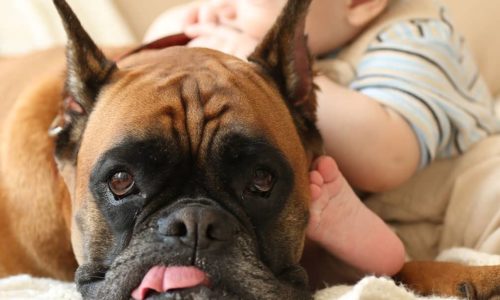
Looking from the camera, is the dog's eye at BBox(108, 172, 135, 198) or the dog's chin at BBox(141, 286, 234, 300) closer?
the dog's chin at BBox(141, 286, 234, 300)

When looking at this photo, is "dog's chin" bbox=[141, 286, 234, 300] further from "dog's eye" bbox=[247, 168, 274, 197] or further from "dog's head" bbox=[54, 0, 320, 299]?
"dog's eye" bbox=[247, 168, 274, 197]

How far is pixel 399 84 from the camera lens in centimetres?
164

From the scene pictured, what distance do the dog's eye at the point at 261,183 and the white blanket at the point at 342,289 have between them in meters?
0.20

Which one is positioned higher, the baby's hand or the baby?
the baby's hand

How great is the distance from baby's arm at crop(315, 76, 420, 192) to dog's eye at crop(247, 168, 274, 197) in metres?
0.45

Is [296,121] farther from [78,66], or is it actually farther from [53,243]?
[53,243]

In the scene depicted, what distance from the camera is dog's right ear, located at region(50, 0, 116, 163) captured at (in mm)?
1244

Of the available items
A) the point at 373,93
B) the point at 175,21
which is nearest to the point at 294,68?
the point at 373,93

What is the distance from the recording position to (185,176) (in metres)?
1.10

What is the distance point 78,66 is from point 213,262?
483mm

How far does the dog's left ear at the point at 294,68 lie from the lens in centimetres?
129

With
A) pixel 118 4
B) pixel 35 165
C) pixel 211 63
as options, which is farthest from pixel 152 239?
pixel 118 4

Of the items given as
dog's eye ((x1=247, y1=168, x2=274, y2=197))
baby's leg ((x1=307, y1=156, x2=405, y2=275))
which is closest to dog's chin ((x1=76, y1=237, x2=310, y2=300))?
dog's eye ((x1=247, y1=168, x2=274, y2=197))

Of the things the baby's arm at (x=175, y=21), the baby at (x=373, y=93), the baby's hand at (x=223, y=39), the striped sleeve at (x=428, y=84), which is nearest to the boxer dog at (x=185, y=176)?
the baby at (x=373, y=93)
